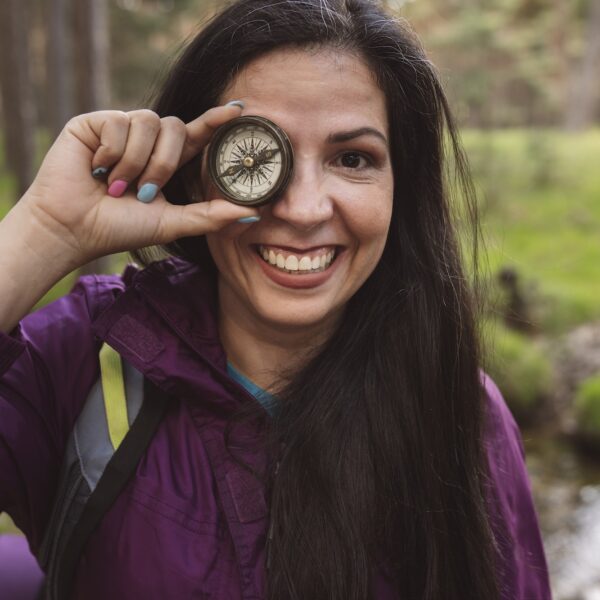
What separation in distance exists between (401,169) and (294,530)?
1134mm

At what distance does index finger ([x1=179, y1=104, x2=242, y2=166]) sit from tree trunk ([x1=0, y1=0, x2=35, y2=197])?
32.1 feet

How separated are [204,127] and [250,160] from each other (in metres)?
0.18

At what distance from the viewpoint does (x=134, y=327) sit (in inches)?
75.8

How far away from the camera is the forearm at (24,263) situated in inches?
69.9

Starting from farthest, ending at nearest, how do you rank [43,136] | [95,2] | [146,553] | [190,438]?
[43,136]
[95,2]
[190,438]
[146,553]

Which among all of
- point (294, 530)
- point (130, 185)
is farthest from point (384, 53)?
point (294, 530)

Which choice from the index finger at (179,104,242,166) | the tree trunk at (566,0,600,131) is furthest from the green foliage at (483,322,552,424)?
the tree trunk at (566,0,600,131)

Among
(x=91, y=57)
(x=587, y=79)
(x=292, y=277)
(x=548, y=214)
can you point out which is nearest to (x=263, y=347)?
(x=292, y=277)

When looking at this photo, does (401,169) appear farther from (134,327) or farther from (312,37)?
(134,327)

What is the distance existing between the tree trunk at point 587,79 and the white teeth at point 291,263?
866 inches

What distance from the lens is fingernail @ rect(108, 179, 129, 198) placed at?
189 cm

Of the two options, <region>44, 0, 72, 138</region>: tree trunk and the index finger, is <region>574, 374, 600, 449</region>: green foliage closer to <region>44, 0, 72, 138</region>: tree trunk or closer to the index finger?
the index finger

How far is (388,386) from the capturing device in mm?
2154

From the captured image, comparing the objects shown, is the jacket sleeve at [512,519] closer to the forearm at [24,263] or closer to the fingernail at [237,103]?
the fingernail at [237,103]
